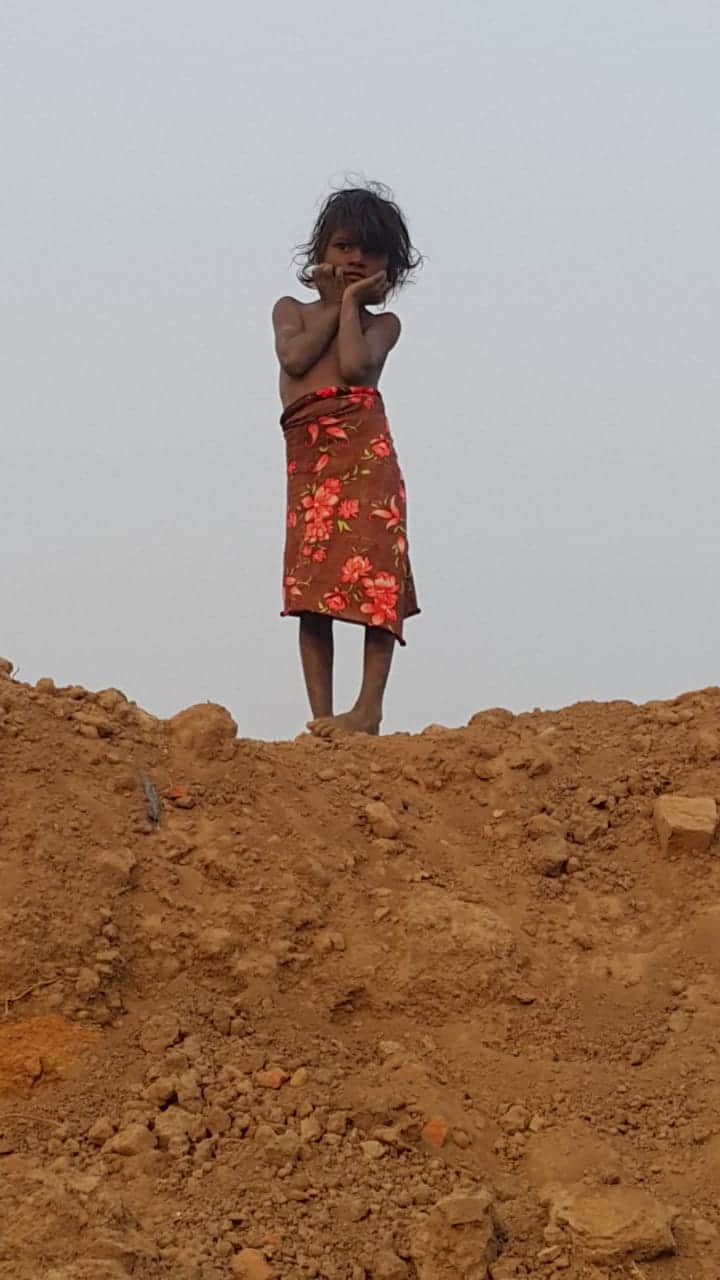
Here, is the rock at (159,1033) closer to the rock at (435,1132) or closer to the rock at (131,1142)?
the rock at (131,1142)

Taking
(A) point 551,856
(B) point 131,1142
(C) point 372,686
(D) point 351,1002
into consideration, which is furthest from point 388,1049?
(C) point 372,686

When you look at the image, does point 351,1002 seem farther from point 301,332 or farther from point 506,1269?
point 301,332

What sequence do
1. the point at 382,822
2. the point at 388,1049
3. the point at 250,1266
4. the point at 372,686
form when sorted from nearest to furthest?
the point at 250,1266 → the point at 388,1049 → the point at 382,822 → the point at 372,686

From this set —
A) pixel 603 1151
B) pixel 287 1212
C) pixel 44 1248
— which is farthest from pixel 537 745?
pixel 44 1248

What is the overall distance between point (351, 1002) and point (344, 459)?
2434 mm

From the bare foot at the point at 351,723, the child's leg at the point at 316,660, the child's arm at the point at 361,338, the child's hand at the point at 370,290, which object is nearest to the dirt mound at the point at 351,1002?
the bare foot at the point at 351,723

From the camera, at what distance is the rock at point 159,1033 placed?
95.5 inches

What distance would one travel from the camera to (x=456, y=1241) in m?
1.97

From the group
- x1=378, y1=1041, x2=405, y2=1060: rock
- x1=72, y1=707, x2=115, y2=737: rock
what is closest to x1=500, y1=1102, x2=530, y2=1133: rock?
x1=378, y1=1041, x2=405, y2=1060: rock

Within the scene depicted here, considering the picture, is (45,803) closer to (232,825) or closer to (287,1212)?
(232,825)

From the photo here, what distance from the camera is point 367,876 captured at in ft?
9.92

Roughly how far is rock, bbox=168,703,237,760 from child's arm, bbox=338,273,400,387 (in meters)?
1.72

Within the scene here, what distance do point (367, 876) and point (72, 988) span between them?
0.79 meters

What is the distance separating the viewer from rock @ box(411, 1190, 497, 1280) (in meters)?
1.95
